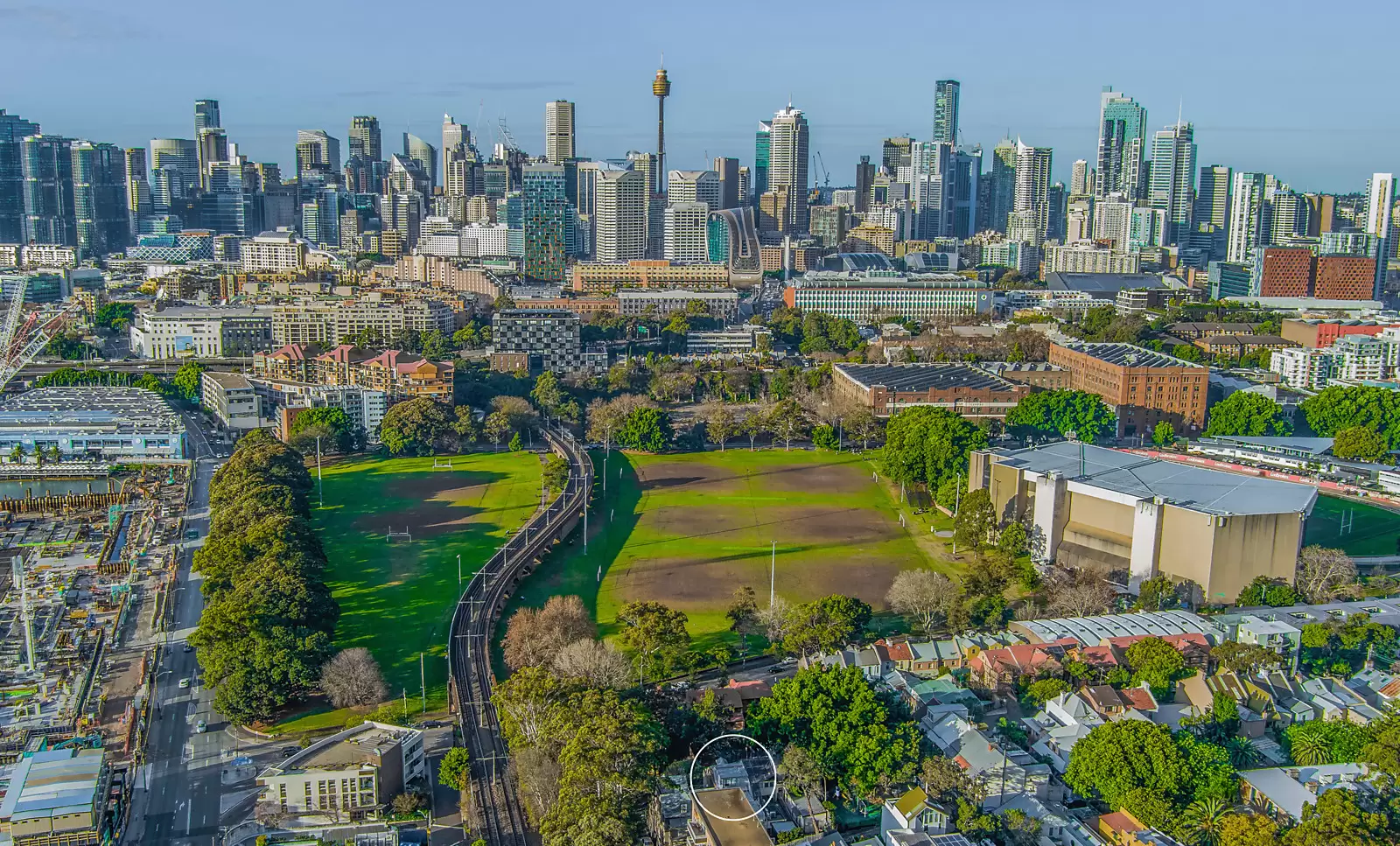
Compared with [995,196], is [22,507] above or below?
below

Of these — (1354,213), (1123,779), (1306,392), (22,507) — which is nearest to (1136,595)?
(1123,779)

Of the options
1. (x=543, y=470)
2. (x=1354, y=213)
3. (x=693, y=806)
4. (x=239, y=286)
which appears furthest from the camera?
(x=1354, y=213)

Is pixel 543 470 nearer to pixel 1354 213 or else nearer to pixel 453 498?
pixel 453 498

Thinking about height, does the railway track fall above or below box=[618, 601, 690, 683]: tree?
below

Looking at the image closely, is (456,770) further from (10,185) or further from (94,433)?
(10,185)

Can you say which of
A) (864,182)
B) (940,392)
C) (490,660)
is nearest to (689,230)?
(864,182)

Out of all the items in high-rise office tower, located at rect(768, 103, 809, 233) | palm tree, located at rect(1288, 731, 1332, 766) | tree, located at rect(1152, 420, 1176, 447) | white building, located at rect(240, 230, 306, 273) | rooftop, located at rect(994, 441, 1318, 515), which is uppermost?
high-rise office tower, located at rect(768, 103, 809, 233)

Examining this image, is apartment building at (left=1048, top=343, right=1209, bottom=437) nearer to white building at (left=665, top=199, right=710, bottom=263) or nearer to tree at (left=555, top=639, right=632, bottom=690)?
tree at (left=555, top=639, right=632, bottom=690)

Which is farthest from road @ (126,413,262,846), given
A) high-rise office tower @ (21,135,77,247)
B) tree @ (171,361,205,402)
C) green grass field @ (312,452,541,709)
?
high-rise office tower @ (21,135,77,247)
